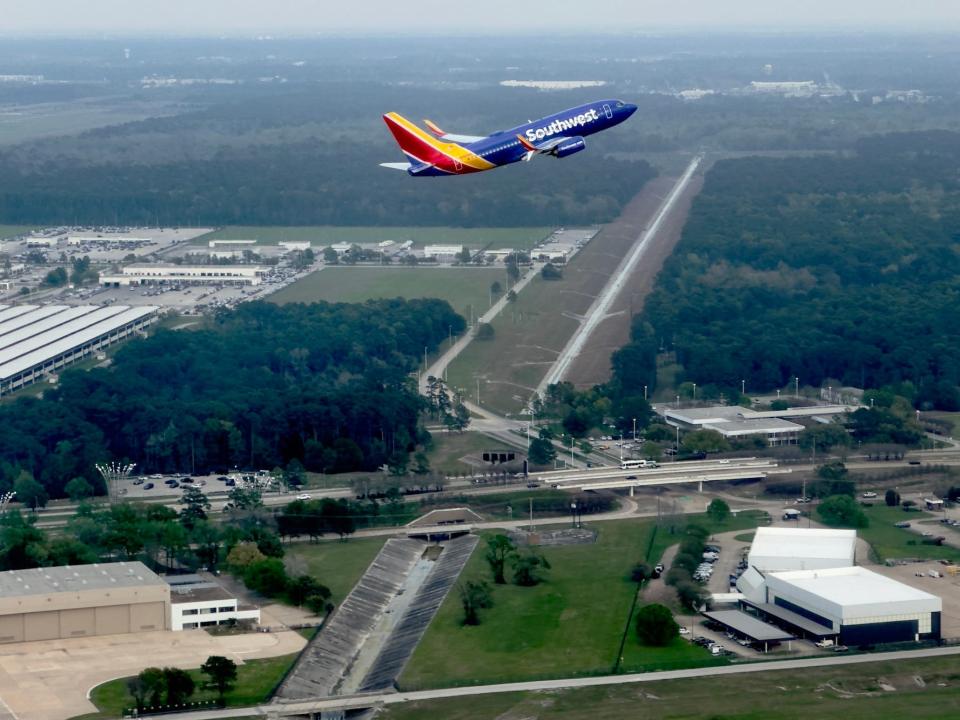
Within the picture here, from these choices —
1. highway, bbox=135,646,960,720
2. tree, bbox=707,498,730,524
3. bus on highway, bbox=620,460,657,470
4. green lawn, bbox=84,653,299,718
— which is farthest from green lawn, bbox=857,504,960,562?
green lawn, bbox=84,653,299,718

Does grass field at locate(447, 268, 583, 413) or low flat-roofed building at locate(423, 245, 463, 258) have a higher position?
grass field at locate(447, 268, 583, 413)

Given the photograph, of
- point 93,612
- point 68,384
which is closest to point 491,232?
point 68,384

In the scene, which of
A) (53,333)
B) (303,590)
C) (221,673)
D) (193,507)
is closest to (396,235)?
(53,333)

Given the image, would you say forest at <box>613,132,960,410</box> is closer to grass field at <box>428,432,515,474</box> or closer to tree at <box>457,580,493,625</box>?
grass field at <box>428,432,515,474</box>

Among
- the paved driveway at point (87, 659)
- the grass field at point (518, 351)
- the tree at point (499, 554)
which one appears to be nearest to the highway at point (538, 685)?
the paved driveway at point (87, 659)

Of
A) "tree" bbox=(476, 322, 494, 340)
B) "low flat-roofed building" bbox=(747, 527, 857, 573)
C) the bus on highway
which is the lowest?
"tree" bbox=(476, 322, 494, 340)

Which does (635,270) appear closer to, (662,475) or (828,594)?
(662,475)
